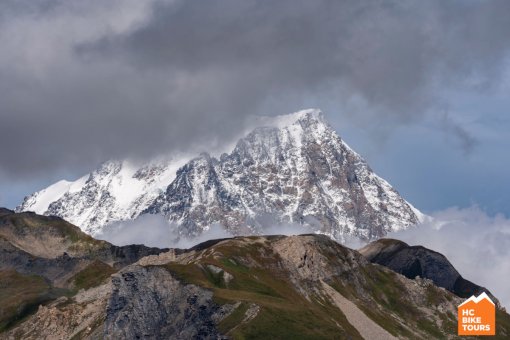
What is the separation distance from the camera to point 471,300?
156m

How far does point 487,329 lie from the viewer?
155 meters

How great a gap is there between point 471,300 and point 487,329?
5508mm
